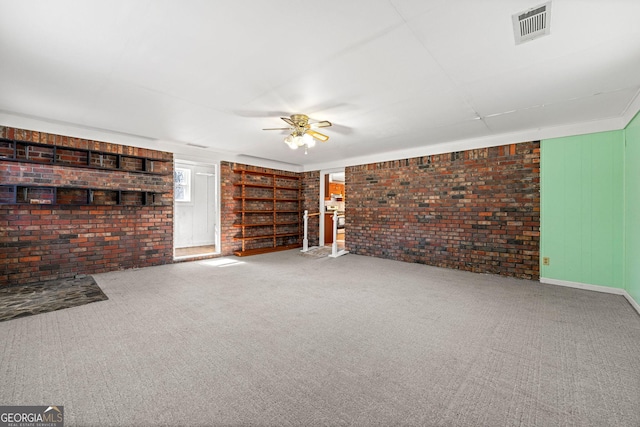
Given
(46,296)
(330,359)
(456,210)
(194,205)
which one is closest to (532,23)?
(330,359)

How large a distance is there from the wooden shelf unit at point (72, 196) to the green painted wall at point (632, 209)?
741 centimetres

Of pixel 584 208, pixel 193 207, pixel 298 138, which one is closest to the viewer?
pixel 298 138

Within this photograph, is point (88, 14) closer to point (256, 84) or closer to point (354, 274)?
point (256, 84)

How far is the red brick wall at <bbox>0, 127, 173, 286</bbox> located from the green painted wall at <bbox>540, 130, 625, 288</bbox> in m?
6.97

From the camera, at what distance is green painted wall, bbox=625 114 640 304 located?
3.12m

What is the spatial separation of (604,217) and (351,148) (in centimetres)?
421

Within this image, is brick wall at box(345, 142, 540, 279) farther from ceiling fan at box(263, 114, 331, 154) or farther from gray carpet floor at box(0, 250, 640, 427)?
ceiling fan at box(263, 114, 331, 154)

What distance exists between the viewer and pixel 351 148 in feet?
19.0

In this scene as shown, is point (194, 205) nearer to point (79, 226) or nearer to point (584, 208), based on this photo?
point (79, 226)

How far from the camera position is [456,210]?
5.21 metres

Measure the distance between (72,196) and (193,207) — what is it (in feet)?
11.8

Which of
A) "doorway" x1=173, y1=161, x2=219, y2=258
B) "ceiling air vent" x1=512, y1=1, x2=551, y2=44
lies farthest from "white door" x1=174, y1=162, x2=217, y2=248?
"ceiling air vent" x1=512, y1=1, x2=551, y2=44

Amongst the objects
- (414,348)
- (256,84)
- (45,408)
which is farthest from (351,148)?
(45,408)

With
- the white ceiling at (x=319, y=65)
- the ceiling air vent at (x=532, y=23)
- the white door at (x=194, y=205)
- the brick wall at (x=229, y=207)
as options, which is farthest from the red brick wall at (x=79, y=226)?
the ceiling air vent at (x=532, y=23)
